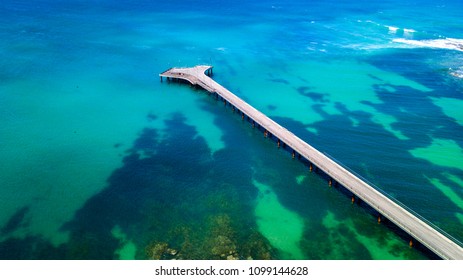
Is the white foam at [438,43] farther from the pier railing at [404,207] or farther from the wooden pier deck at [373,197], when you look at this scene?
the pier railing at [404,207]

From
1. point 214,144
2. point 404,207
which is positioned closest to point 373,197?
point 404,207

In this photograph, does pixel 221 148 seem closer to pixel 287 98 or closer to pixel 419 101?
pixel 287 98

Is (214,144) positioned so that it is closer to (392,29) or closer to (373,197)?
(373,197)

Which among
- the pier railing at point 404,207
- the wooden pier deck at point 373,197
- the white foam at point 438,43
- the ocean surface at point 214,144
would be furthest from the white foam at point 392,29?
the pier railing at point 404,207

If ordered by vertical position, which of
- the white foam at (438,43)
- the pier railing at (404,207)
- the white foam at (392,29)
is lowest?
the pier railing at (404,207)

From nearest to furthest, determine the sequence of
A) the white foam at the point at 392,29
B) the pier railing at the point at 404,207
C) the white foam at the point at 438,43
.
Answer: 1. the pier railing at the point at 404,207
2. the white foam at the point at 438,43
3. the white foam at the point at 392,29
